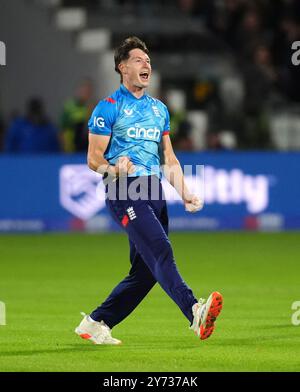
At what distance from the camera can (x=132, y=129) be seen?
34.7 feet

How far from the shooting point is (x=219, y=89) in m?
26.9

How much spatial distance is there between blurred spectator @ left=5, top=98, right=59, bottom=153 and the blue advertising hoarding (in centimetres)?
101

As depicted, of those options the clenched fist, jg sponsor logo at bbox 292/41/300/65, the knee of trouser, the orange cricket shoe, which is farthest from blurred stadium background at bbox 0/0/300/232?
the orange cricket shoe

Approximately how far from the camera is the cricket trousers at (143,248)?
10195 millimetres

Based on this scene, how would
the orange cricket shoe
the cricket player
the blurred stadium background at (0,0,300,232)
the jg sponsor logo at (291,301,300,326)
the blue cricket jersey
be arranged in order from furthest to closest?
the blurred stadium background at (0,0,300,232) < the jg sponsor logo at (291,301,300,326) < the blue cricket jersey < the cricket player < the orange cricket shoe

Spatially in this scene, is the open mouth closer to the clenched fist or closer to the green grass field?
the clenched fist

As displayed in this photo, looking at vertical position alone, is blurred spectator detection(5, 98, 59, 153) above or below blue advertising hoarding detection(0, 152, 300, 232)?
above

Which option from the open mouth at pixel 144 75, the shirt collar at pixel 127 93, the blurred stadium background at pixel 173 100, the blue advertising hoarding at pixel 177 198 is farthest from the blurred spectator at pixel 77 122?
A: the open mouth at pixel 144 75

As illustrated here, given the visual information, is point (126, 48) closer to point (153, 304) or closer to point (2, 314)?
point (2, 314)

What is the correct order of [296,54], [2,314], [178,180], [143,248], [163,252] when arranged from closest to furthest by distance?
1. [163,252]
2. [143,248]
3. [178,180]
4. [2,314]
5. [296,54]

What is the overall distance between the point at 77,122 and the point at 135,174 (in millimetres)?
12695

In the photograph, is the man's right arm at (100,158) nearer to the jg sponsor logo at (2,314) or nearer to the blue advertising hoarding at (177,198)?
the jg sponsor logo at (2,314)

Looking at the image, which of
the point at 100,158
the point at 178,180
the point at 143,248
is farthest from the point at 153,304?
the point at 100,158

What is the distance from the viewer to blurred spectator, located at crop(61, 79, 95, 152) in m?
22.9
